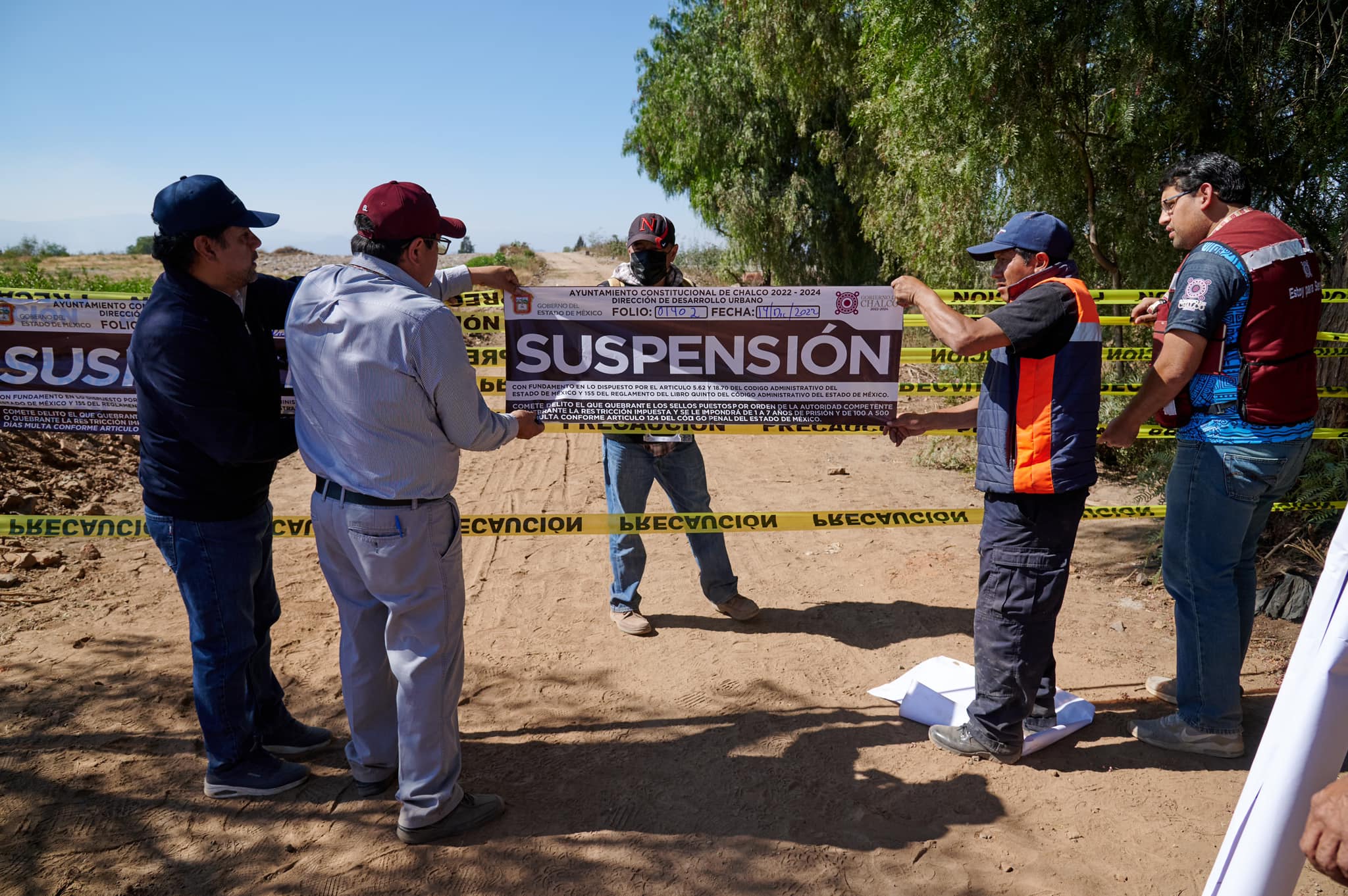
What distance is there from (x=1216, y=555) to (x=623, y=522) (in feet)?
8.59

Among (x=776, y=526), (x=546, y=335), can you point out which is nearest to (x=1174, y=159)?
(x=776, y=526)

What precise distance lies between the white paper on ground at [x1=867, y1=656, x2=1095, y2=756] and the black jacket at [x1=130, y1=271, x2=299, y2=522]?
300cm

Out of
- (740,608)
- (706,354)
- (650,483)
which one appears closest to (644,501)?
(650,483)

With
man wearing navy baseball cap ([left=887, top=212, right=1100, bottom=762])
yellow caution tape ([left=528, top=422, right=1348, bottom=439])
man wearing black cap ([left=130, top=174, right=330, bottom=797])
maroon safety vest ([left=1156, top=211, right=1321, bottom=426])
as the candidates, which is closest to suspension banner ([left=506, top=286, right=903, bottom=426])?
yellow caution tape ([left=528, top=422, right=1348, bottom=439])

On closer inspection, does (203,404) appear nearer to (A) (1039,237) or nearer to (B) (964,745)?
(A) (1039,237)

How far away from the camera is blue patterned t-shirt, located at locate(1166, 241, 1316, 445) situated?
3340 millimetres

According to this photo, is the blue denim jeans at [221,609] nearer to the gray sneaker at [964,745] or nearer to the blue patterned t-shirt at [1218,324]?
the gray sneaker at [964,745]

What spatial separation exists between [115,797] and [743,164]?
18.0 metres

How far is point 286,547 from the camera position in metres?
6.33

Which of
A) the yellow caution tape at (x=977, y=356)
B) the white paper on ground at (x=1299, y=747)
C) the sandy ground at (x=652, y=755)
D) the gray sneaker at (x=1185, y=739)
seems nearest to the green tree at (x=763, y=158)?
the yellow caution tape at (x=977, y=356)

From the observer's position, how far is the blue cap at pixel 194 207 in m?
3.03

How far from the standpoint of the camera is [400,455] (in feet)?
9.44

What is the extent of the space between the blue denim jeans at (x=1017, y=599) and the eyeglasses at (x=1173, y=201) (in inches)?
53.6

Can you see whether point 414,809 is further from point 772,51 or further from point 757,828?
point 772,51
